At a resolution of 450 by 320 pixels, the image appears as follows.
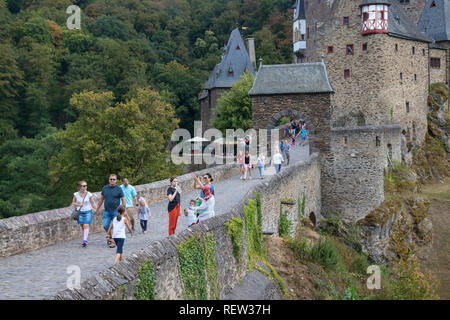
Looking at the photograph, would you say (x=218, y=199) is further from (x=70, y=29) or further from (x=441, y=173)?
(x=70, y=29)

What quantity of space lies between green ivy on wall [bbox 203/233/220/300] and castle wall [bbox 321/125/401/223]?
18.0 meters

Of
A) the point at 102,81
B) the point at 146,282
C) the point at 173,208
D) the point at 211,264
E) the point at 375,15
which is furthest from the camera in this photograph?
the point at 102,81

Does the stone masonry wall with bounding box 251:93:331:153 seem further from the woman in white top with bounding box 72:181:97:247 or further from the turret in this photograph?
the woman in white top with bounding box 72:181:97:247

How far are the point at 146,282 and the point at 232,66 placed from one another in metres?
55.7

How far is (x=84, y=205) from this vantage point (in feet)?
36.0

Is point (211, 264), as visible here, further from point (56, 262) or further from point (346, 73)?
point (346, 73)

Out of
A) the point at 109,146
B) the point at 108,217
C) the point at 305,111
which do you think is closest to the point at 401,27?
the point at 305,111

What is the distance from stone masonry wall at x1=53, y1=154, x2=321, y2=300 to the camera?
6.23m

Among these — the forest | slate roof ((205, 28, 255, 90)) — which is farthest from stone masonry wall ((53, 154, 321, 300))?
slate roof ((205, 28, 255, 90))

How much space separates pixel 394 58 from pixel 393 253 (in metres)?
16.7

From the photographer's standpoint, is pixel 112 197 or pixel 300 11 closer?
pixel 112 197

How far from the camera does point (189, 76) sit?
7406cm

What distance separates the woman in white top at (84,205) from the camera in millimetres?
10896
